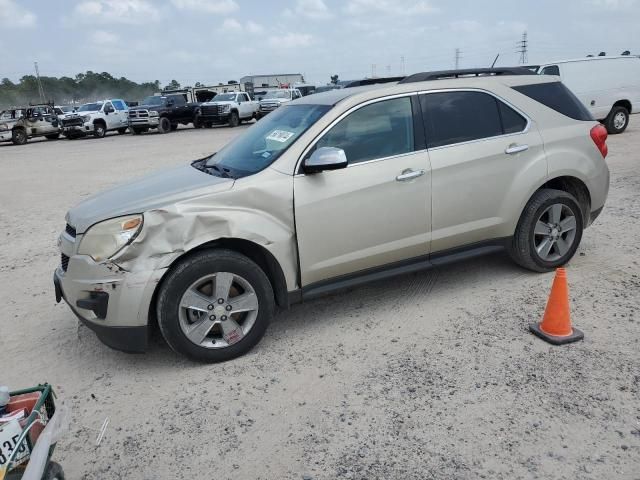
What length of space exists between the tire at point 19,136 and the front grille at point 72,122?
1927 mm

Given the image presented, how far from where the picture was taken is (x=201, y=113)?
1061 inches

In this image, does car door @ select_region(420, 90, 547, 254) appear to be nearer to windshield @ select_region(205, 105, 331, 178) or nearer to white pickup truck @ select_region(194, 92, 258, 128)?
windshield @ select_region(205, 105, 331, 178)

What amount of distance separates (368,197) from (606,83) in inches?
505

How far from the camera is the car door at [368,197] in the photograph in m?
3.69

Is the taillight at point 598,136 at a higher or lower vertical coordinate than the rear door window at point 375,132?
lower

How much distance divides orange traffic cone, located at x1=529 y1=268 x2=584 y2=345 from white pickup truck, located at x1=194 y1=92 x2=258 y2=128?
80.6 ft

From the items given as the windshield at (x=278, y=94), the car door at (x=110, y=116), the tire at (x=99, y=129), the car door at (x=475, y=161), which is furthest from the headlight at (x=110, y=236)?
the windshield at (x=278, y=94)

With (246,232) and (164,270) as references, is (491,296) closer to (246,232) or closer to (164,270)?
(246,232)

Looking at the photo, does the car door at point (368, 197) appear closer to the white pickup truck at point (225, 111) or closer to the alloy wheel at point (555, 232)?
the alloy wheel at point (555, 232)

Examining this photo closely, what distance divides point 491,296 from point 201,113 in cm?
2484

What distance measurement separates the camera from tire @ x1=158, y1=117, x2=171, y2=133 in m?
26.5

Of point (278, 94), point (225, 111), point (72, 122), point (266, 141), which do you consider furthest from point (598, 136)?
point (278, 94)

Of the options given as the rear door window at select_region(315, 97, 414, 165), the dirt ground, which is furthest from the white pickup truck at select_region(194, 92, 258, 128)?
the rear door window at select_region(315, 97, 414, 165)

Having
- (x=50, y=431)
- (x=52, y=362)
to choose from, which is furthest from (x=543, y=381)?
(x=52, y=362)
